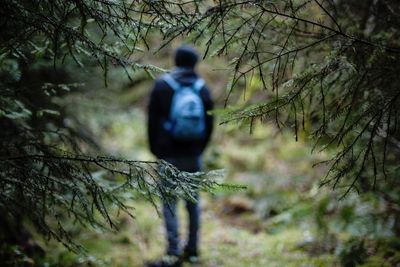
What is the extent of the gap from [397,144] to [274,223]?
2590 mm

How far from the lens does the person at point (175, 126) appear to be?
6.16 metres

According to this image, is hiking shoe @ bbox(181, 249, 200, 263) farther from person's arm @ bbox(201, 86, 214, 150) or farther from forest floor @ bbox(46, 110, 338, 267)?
person's arm @ bbox(201, 86, 214, 150)

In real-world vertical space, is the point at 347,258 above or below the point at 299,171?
below

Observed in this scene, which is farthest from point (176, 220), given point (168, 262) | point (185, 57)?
point (185, 57)

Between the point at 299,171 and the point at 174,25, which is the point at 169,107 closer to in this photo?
the point at 174,25

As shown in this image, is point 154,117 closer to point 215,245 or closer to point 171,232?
point 171,232

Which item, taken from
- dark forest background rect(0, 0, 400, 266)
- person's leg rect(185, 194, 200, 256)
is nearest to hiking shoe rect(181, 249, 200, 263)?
person's leg rect(185, 194, 200, 256)

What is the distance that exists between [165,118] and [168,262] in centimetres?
185

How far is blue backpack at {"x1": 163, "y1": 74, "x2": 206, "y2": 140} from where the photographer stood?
6039 mm

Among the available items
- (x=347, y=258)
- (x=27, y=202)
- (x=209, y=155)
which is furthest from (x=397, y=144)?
(x=209, y=155)

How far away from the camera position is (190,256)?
662 cm

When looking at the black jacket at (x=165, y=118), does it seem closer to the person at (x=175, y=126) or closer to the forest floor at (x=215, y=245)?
the person at (x=175, y=126)

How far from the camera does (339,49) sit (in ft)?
11.1

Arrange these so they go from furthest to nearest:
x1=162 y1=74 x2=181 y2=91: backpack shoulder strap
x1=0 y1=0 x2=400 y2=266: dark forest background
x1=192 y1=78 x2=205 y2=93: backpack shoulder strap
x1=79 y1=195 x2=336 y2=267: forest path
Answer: x1=79 y1=195 x2=336 y2=267: forest path
x1=192 y1=78 x2=205 y2=93: backpack shoulder strap
x1=162 y1=74 x2=181 y2=91: backpack shoulder strap
x1=0 y1=0 x2=400 y2=266: dark forest background
